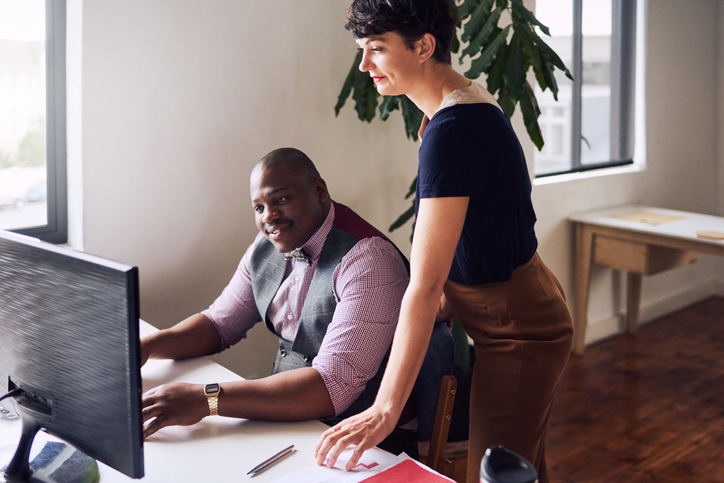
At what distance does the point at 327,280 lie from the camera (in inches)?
61.4

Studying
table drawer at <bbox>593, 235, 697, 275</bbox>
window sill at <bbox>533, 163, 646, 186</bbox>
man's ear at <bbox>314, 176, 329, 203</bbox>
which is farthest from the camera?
window sill at <bbox>533, 163, 646, 186</bbox>

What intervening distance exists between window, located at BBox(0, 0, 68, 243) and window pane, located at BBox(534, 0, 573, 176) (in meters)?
2.35

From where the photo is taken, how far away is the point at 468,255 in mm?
1297

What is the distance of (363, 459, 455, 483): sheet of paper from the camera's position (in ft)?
3.45

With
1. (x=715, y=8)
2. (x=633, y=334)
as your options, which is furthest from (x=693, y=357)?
(x=715, y=8)

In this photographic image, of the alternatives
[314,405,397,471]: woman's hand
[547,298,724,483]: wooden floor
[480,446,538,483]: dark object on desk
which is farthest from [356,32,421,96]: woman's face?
[547,298,724,483]: wooden floor

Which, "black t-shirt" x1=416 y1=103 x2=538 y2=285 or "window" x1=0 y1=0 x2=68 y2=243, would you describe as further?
"window" x1=0 y1=0 x2=68 y2=243

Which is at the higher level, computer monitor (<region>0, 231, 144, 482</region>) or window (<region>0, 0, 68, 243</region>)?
window (<region>0, 0, 68, 243</region>)

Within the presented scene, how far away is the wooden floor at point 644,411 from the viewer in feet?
8.17

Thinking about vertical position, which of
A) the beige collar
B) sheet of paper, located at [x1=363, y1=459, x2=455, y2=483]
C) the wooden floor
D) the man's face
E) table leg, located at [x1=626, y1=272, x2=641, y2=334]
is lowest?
the wooden floor

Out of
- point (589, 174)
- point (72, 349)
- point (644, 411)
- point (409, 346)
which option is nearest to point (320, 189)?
point (409, 346)

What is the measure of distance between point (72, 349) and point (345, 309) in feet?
2.10

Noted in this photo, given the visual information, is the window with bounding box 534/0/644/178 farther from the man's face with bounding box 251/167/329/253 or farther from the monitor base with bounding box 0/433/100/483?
the monitor base with bounding box 0/433/100/483

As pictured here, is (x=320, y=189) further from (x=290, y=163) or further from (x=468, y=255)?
(x=468, y=255)
